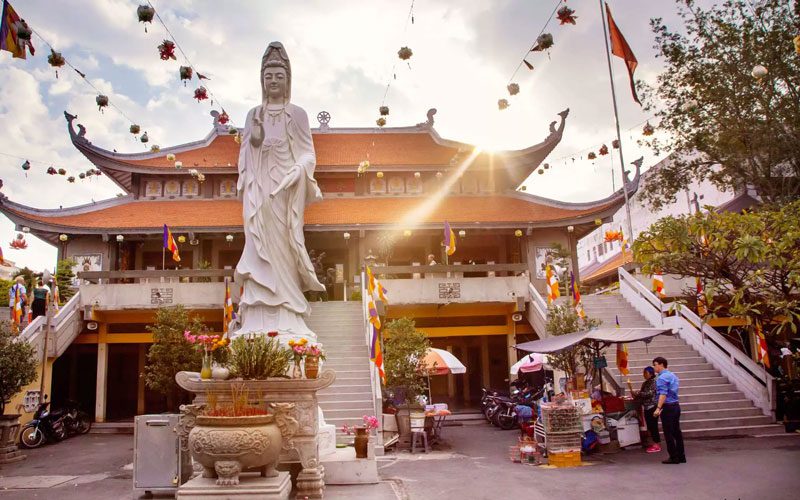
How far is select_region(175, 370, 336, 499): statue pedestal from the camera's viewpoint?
20.5 feet

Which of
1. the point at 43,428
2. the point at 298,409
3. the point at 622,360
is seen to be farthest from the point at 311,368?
the point at 43,428

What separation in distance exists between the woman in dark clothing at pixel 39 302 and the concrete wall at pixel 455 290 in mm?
9186

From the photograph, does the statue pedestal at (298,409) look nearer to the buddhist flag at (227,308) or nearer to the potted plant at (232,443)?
the potted plant at (232,443)

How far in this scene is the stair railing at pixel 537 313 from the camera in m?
15.8

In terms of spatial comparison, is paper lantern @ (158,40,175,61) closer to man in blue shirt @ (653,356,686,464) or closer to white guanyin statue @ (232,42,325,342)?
white guanyin statue @ (232,42,325,342)

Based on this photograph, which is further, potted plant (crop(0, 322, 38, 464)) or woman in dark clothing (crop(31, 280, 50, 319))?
woman in dark clothing (crop(31, 280, 50, 319))

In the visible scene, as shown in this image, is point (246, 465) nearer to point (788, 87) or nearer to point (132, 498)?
point (132, 498)

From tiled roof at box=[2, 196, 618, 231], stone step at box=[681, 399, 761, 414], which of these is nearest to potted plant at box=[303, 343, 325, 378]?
stone step at box=[681, 399, 761, 414]

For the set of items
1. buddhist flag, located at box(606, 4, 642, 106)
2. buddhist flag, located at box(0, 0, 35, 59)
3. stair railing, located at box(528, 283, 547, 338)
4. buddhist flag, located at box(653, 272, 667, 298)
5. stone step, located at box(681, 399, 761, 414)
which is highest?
buddhist flag, located at box(606, 4, 642, 106)

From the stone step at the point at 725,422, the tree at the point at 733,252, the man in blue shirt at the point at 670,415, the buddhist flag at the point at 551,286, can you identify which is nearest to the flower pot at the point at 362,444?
the tree at the point at 733,252

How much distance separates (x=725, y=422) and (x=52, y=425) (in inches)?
574

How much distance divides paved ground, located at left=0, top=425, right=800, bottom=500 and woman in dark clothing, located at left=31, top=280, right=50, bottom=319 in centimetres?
555

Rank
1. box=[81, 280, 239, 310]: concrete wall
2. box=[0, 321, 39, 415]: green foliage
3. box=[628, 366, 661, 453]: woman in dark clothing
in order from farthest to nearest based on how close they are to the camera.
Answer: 1. box=[81, 280, 239, 310]: concrete wall
2. box=[0, 321, 39, 415]: green foliage
3. box=[628, 366, 661, 453]: woman in dark clothing

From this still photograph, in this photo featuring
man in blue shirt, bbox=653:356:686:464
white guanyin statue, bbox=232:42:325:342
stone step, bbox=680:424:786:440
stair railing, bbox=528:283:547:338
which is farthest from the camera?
stair railing, bbox=528:283:547:338
